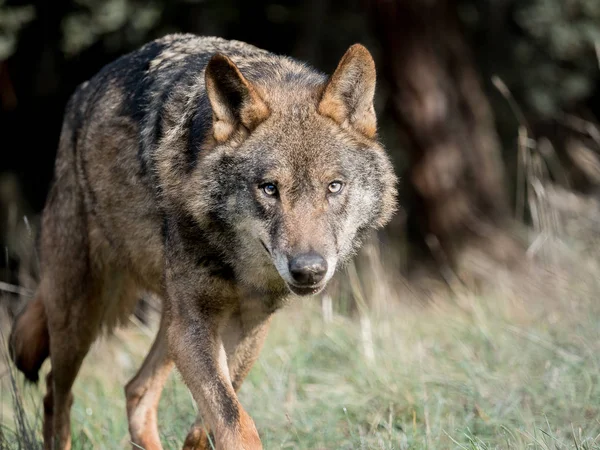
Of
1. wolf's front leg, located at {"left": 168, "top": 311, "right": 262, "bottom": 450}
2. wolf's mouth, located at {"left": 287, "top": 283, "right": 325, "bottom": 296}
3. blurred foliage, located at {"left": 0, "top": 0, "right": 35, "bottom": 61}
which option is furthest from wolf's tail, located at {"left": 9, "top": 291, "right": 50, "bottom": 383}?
blurred foliage, located at {"left": 0, "top": 0, "right": 35, "bottom": 61}

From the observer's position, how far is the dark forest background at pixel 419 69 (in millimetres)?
9664

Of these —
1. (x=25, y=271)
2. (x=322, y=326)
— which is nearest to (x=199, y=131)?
(x=322, y=326)

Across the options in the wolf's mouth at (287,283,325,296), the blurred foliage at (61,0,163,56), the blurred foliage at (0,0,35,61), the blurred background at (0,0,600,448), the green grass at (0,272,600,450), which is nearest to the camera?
the wolf's mouth at (287,283,325,296)

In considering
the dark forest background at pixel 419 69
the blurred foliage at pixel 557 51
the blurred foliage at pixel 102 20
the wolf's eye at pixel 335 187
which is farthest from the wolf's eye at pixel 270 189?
the blurred foliage at pixel 557 51

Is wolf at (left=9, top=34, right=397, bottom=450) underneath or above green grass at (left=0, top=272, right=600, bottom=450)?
above

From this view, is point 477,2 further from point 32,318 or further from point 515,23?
point 32,318

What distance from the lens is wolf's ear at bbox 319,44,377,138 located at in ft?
13.6

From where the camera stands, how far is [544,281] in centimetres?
673

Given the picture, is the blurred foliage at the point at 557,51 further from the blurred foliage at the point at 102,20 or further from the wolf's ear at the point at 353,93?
the wolf's ear at the point at 353,93

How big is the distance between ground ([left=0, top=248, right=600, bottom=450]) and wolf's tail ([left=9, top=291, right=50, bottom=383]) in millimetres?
233

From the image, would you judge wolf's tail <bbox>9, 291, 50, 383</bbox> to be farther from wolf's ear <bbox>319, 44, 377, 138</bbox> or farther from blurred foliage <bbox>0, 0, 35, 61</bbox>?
blurred foliage <bbox>0, 0, 35, 61</bbox>

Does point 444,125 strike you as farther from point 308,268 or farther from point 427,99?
point 308,268

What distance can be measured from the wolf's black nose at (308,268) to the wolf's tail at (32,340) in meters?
2.28

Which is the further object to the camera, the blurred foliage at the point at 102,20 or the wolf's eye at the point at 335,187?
the blurred foliage at the point at 102,20
